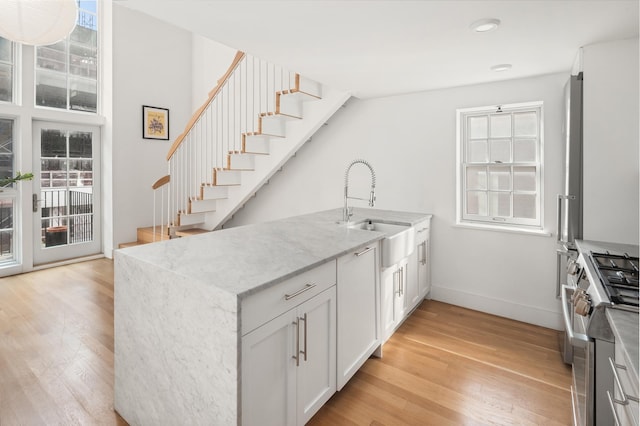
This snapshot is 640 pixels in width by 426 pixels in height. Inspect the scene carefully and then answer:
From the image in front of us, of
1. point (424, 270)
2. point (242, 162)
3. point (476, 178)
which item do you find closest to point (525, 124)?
point (476, 178)

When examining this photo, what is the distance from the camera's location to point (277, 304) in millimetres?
1469

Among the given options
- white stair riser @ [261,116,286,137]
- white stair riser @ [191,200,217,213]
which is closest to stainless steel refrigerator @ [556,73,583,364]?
white stair riser @ [261,116,286,137]

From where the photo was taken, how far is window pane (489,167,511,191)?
329 cm

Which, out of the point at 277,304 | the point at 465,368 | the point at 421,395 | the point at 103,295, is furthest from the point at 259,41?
the point at 103,295

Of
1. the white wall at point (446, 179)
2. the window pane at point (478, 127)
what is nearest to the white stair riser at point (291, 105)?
the white wall at point (446, 179)

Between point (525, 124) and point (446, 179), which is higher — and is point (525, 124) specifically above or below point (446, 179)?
above

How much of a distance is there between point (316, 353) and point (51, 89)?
204 inches

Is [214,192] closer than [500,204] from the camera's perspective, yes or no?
No

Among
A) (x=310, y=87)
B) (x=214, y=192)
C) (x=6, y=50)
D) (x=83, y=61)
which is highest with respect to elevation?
(x=83, y=61)

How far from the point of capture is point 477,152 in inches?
135

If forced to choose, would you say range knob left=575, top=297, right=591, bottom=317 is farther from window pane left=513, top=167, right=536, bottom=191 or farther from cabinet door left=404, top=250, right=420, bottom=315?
window pane left=513, top=167, right=536, bottom=191

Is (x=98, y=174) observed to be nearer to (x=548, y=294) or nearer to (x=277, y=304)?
(x=277, y=304)

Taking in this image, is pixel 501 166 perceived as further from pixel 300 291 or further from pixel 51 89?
pixel 51 89

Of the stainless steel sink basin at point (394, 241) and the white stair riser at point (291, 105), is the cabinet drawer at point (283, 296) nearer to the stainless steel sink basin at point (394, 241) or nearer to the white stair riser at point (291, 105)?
the stainless steel sink basin at point (394, 241)
